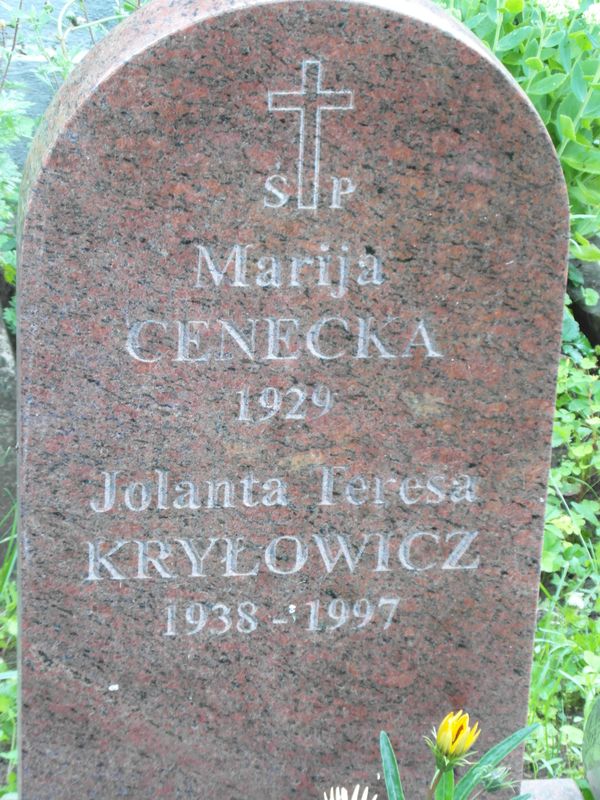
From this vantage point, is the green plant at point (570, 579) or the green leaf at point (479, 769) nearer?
the green leaf at point (479, 769)

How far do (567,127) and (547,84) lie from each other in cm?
15

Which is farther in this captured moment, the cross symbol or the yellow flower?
the cross symbol

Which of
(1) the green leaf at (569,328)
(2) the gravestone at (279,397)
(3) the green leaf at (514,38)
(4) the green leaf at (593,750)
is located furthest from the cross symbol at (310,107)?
(1) the green leaf at (569,328)

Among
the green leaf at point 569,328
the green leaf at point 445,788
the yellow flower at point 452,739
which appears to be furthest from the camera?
the green leaf at point 569,328

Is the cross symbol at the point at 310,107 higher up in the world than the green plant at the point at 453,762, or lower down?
higher up

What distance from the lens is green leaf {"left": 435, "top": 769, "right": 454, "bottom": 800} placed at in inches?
81.3

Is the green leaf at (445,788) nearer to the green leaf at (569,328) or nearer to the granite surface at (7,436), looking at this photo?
the granite surface at (7,436)

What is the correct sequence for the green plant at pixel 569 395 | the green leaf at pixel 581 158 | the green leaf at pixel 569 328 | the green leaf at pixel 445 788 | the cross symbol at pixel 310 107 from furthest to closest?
the green leaf at pixel 569 328
the green leaf at pixel 581 158
the green plant at pixel 569 395
the cross symbol at pixel 310 107
the green leaf at pixel 445 788

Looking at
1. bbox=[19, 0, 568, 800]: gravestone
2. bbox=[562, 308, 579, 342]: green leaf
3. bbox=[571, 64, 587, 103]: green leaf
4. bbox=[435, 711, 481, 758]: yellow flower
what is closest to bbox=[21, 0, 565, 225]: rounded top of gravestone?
bbox=[19, 0, 568, 800]: gravestone

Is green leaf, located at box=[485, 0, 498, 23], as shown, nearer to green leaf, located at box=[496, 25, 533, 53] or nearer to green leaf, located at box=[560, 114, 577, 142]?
green leaf, located at box=[496, 25, 533, 53]

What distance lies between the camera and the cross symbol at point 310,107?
→ 2.17 metres

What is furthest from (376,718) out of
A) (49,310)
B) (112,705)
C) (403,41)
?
(403,41)

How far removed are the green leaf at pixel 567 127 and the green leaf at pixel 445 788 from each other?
2243 millimetres

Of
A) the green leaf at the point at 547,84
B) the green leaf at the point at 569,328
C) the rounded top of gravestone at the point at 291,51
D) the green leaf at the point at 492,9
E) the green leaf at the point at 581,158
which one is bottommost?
the green leaf at the point at 569,328
